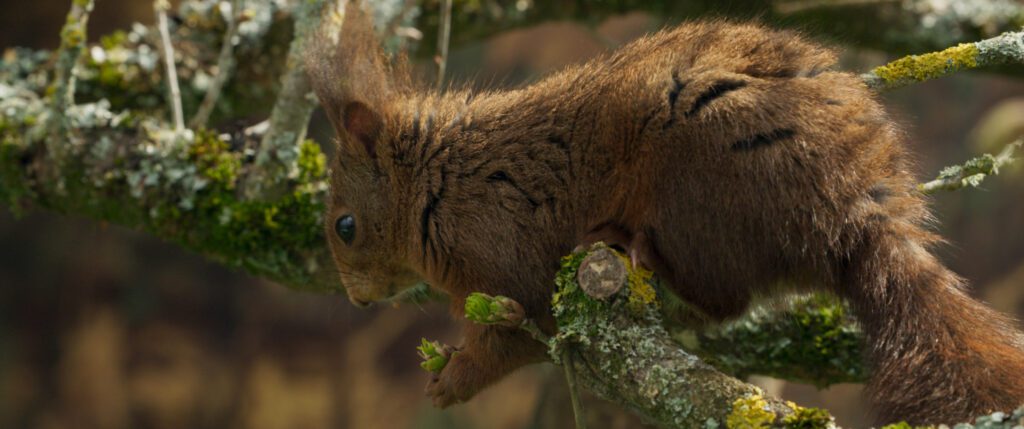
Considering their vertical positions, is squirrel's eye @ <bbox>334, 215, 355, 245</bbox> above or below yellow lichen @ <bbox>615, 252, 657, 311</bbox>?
above

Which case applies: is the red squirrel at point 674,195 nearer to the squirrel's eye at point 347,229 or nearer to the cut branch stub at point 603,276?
the squirrel's eye at point 347,229

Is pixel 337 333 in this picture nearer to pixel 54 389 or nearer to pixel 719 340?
pixel 54 389

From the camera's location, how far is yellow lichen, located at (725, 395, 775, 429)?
2.24 meters

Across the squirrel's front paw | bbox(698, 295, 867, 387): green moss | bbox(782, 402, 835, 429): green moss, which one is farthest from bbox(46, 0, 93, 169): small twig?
bbox(782, 402, 835, 429): green moss

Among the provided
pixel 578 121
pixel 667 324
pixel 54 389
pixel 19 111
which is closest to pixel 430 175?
pixel 578 121

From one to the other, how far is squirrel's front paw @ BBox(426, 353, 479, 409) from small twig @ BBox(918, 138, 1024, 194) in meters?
1.66

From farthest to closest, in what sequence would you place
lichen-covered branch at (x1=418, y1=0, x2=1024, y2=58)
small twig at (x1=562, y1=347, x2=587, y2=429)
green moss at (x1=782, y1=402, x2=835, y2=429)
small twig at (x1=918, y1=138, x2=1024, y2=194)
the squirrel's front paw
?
lichen-covered branch at (x1=418, y1=0, x2=1024, y2=58) → the squirrel's front paw → small twig at (x1=918, y1=138, x2=1024, y2=194) → small twig at (x1=562, y1=347, x2=587, y2=429) → green moss at (x1=782, y1=402, x2=835, y2=429)

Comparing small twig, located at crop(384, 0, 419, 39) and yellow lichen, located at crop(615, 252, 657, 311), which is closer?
yellow lichen, located at crop(615, 252, 657, 311)

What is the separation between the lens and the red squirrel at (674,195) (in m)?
2.80

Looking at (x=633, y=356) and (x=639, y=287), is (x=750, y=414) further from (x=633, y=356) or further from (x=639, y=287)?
(x=639, y=287)

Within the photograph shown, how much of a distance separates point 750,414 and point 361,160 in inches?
85.3

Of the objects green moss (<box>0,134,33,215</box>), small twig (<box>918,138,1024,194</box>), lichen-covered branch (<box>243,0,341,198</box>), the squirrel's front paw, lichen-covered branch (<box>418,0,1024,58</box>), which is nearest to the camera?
small twig (<box>918,138,1024,194</box>)

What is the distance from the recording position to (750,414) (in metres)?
2.27

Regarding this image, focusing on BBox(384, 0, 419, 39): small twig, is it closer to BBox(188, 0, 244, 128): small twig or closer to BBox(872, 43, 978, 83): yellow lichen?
BBox(188, 0, 244, 128): small twig
